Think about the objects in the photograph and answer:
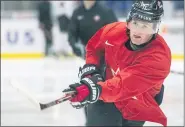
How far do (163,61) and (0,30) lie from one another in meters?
6.10

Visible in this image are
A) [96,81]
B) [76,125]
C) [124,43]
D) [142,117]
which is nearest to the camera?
[96,81]

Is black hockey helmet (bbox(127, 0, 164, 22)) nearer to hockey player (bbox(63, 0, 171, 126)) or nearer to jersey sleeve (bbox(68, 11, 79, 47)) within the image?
hockey player (bbox(63, 0, 171, 126))

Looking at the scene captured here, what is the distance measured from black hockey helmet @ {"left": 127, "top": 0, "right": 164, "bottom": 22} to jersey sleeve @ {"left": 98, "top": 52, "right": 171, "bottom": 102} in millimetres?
151

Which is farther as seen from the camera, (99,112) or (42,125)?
(42,125)

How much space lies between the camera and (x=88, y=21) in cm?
388

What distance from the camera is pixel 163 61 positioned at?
1.97 metres

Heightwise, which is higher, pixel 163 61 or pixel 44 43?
pixel 163 61

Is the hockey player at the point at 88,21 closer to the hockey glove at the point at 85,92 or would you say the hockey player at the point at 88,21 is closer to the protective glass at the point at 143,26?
the protective glass at the point at 143,26

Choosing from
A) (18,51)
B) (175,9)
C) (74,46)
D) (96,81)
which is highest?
(96,81)

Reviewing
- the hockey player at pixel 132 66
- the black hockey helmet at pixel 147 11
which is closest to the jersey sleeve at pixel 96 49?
the hockey player at pixel 132 66

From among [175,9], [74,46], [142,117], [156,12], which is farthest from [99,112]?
[175,9]

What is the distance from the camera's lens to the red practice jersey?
1917 mm

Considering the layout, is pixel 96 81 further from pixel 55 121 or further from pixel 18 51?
pixel 18 51

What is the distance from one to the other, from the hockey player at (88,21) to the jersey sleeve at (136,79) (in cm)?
187
